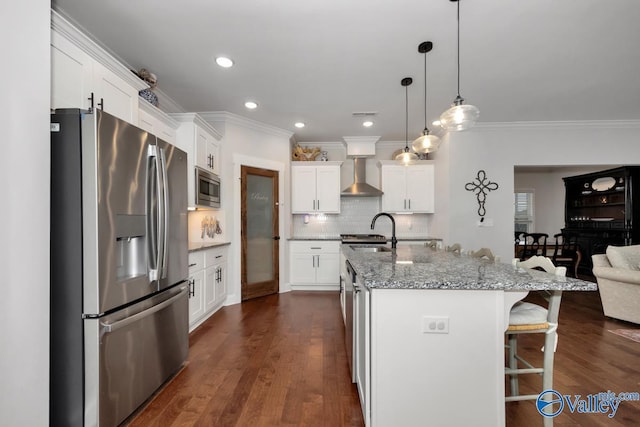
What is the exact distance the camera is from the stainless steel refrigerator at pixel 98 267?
1.47 meters

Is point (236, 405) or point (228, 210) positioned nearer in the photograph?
point (236, 405)

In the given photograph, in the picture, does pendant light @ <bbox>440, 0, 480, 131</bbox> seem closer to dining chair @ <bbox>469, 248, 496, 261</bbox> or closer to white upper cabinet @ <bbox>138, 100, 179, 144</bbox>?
dining chair @ <bbox>469, 248, 496, 261</bbox>

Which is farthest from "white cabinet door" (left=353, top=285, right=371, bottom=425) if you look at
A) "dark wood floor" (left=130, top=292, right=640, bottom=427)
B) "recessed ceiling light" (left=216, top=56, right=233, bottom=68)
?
"recessed ceiling light" (left=216, top=56, right=233, bottom=68)

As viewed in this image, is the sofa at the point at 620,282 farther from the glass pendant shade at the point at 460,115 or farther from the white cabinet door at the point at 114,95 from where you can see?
the white cabinet door at the point at 114,95

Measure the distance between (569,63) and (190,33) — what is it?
3509 mm

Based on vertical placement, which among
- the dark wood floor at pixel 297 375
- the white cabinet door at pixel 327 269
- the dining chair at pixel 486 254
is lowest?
the dark wood floor at pixel 297 375

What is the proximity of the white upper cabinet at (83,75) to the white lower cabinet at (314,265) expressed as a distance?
10.5 feet

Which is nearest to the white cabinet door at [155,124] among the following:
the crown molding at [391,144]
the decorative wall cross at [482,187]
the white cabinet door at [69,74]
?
the white cabinet door at [69,74]

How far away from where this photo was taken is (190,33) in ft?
7.70

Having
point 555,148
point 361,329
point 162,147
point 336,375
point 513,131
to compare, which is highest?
point 513,131

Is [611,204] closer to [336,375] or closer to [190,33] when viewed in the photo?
[336,375]

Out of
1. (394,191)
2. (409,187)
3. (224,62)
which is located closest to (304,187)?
(394,191)

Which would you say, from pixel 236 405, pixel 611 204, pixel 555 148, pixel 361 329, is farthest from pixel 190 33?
pixel 611 204

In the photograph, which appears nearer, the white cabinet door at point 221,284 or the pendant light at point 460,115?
the pendant light at point 460,115
